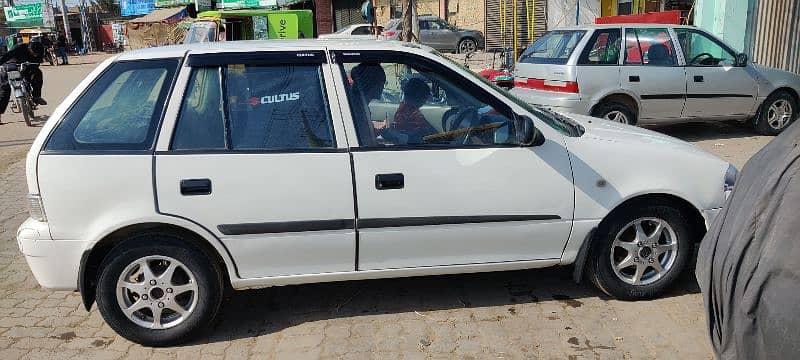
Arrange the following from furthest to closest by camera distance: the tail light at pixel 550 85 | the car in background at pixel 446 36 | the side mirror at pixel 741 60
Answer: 1. the car in background at pixel 446 36
2. the side mirror at pixel 741 60
3. the tail light at pixel 550 85

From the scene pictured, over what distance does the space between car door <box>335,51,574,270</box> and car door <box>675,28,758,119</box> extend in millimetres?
5379

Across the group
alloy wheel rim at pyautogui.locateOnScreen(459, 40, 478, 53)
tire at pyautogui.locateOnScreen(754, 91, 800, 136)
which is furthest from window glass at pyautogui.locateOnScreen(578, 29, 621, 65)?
alloy wheel rim at pyautogui.locateOnScreen(459, 40, 478, 53)

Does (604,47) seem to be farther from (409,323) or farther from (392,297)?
(409,323)

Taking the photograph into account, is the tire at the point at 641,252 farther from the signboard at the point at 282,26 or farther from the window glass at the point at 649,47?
the signboard at the point at 282,26

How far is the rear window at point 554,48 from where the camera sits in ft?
25.9

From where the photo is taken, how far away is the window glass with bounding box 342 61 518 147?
3.55 m

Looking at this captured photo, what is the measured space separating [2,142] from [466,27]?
22.0 m

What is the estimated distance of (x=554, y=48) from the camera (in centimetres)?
823

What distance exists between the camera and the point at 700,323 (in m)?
3.66

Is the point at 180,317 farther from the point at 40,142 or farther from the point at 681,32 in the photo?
the point at 681,32

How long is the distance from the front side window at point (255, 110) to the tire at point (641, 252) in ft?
5.79

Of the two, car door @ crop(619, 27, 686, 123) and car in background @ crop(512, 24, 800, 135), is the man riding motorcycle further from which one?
car door @ crop(619, 27, 686, 123)

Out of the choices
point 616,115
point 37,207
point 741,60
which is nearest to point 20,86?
point 37,207

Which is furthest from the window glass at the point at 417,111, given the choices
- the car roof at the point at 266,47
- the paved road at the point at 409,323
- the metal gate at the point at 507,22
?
the metal gate at the point at 507,22
